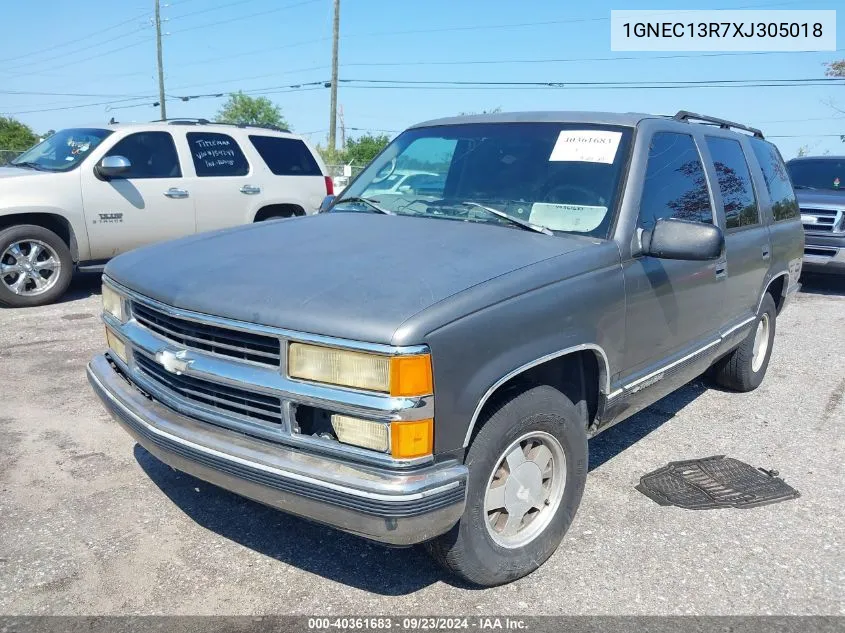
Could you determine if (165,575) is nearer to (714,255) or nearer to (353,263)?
(353,263)

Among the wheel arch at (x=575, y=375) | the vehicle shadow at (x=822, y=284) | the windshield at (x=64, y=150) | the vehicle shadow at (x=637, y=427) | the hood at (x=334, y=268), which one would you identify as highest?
the windshield at (x=64, y=150)

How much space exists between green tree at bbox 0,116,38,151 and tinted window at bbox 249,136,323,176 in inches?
1736

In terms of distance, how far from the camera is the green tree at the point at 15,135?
156 feet

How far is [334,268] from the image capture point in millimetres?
2695

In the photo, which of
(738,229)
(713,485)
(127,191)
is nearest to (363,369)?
(713,485)

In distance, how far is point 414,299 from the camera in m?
2.37

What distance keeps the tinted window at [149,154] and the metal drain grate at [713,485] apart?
642 cm

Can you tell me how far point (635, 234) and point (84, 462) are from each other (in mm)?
3085

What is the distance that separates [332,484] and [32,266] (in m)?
6.38

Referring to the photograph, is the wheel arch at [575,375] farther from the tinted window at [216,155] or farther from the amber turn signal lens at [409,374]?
the tinted window at [216,155]

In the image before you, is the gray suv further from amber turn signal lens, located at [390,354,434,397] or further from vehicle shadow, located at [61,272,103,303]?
vehicle shadow, located at [61,272,103,303]

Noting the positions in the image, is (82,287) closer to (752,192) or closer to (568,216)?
(568,216)

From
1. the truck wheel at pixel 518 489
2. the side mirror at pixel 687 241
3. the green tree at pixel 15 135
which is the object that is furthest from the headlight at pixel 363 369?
Answer: the green tree at pixel 15 135

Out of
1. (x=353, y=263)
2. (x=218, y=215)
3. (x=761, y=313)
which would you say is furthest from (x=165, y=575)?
(x=218, y=215)
